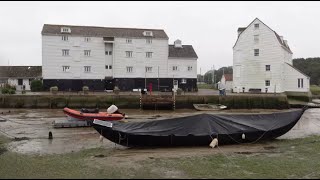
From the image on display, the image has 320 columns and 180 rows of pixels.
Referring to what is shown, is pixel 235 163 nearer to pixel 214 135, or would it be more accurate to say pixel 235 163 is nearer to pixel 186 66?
pixel 214 135

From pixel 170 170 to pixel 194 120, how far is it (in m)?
6.09

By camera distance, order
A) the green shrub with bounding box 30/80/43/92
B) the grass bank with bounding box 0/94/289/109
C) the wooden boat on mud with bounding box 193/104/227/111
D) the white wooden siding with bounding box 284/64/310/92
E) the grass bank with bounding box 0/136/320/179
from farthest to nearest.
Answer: the white wooden siding with bounding box 284/64/310/92 < the green shrub with bounding box 30/80/43/92 < the wooden boat on mud with bounding box 193/104/227/111 < the grass bank with bounding box 0/94/289/109 < the grass bank with bounding box 0/136/320/179

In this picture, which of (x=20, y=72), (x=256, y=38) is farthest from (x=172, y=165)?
(x=20, y=72)

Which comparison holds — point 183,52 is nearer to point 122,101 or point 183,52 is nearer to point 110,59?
point 110,59

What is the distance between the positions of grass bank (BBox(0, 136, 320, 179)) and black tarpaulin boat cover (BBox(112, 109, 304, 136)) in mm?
1261

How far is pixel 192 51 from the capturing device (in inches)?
2498

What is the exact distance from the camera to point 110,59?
2297 inches

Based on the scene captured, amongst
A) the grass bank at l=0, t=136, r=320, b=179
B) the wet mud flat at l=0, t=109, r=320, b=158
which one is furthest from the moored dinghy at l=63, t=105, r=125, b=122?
the grass bank at l=0, t=136, r=320, b=179

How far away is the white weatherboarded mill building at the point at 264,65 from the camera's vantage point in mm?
53562

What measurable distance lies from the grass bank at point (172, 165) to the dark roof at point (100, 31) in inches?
1620

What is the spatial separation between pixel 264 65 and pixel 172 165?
4326 centimetres

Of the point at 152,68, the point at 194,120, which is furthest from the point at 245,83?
the point at 194,120

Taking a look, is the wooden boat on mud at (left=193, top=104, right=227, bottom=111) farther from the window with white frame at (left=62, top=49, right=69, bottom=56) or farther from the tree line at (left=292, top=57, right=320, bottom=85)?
the tree line at (left=292, top=57, right=320, bottom=85)

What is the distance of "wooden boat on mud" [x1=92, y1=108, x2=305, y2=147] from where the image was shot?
18.3 meters
